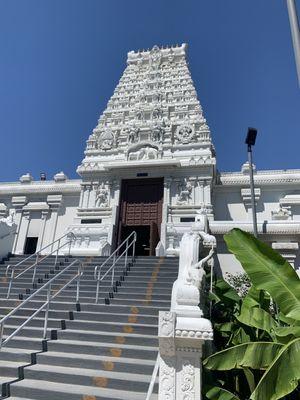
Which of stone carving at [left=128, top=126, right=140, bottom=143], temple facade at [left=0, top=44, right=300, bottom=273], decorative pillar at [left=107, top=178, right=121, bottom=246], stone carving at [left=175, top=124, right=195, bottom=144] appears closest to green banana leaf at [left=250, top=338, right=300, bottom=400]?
temple facade at [left=0, top=44, right=300, bottom=273]

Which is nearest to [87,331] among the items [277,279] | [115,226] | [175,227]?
[277,279]

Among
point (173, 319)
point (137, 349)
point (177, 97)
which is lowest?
point (137, 349)

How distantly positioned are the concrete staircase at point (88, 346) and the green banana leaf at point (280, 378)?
1.55 m

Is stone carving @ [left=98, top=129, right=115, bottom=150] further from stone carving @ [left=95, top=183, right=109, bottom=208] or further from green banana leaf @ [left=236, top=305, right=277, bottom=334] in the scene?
green banana leaf @ [left=236, top=305, right=277, bottom=334]

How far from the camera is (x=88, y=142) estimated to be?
62.7 feet

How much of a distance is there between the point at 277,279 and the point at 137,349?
2529mm

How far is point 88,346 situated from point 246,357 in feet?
9.05

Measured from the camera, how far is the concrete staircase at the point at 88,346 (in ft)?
15.5

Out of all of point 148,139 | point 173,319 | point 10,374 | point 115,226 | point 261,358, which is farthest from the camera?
point 148,139

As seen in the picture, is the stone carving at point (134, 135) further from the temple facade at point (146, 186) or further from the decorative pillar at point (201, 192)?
the decorative pillar at point (201, 192)

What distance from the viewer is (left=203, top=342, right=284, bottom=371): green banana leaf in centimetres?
407

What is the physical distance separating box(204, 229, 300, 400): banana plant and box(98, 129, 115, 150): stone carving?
1435 centimetres

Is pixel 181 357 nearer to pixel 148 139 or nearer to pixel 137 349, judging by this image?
pixel 137 349

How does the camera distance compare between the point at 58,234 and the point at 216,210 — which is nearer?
the point at 216,210
